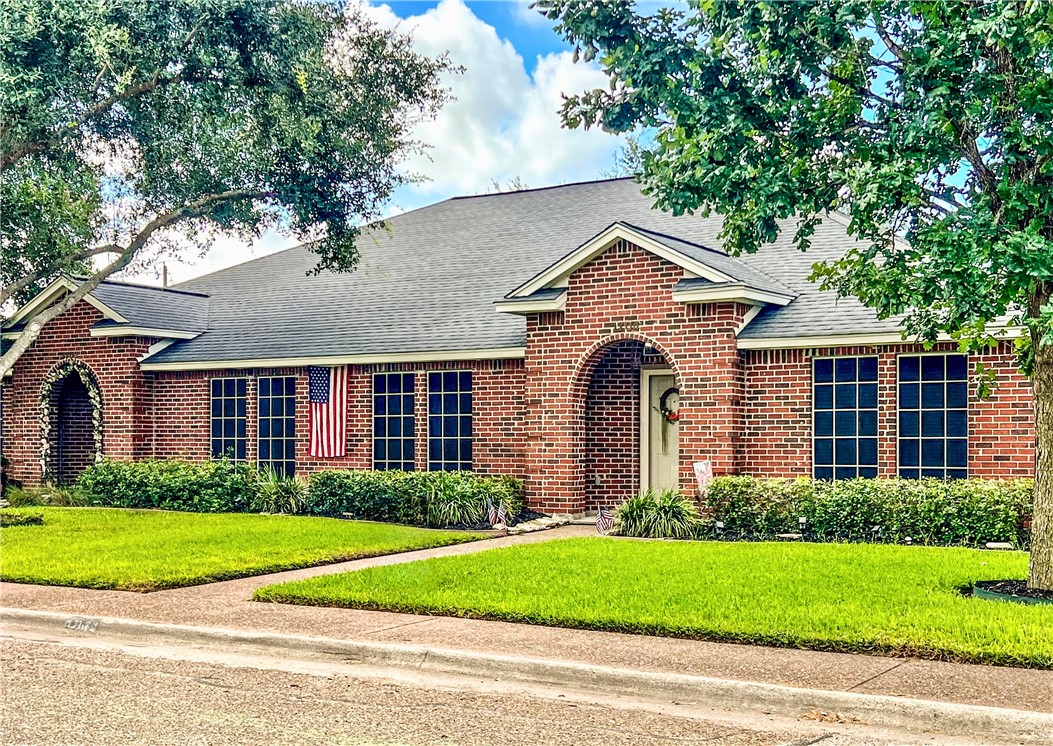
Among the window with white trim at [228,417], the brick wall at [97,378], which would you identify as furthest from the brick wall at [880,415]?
the brick wall at [97,378]

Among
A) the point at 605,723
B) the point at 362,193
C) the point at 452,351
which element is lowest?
the point at 605,723

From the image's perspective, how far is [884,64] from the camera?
11.0 metres

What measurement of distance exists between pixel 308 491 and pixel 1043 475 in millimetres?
12622

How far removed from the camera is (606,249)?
18.6 metres

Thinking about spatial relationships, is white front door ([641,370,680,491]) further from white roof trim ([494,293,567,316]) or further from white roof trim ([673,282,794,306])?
white roof trim ([673,282,794,306])

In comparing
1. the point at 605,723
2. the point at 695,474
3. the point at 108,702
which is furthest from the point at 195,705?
the point at 695,474

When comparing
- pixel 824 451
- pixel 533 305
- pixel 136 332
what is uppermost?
pixel 533 305

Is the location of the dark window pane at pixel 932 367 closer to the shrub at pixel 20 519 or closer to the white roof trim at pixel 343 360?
the white roof trim at pixel 343 360

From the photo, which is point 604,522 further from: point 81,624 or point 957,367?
point 81,624

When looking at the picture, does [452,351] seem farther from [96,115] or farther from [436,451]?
[96,115]

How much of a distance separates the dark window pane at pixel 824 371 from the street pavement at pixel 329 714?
10448 mm

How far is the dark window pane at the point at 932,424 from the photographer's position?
1648 cm

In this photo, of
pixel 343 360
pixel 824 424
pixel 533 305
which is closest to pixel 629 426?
pixel 533 305

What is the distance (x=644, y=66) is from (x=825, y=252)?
9.82 metres
